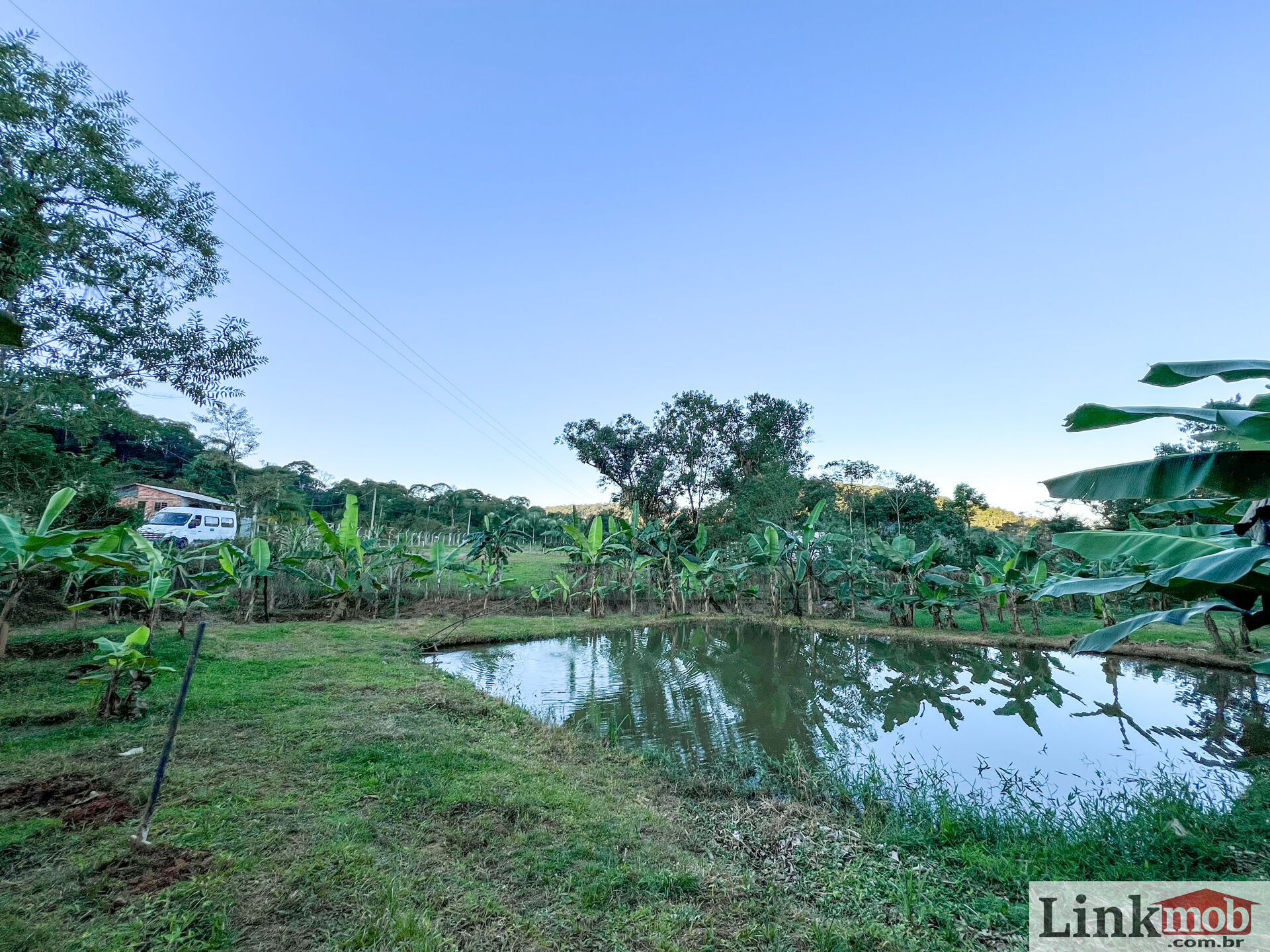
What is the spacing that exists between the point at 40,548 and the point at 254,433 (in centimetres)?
2075

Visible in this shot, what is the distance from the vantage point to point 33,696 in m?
5.21

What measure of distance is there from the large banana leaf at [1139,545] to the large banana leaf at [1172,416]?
0.73 meters

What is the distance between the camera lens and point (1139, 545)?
333 cm

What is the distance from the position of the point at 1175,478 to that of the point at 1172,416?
1.61 feet

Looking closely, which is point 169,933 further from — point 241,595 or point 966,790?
point 241,595

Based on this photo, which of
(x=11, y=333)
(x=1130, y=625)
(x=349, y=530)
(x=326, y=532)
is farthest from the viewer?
(x=349, y=530)

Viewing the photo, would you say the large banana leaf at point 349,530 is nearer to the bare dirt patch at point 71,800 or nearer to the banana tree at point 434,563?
the banana tree at point 434,563

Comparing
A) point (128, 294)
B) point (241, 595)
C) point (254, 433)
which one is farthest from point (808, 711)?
point (254, 433)

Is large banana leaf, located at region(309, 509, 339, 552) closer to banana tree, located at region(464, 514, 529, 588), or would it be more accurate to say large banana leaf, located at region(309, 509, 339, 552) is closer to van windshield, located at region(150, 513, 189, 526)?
banana tree, located at region(464, 514, 529, 588)

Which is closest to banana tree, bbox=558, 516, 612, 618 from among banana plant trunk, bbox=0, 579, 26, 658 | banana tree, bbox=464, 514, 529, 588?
banana tree, bbox=464, 514, 529, 588

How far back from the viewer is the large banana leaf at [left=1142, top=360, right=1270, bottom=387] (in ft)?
8.79

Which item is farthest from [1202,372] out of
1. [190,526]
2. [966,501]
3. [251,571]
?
[966,501]

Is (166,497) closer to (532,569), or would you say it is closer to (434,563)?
(532,569)

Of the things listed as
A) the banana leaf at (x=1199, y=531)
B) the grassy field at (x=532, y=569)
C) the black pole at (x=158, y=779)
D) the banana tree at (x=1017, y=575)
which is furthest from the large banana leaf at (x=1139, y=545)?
the grassy field at (x=532, y=569)
